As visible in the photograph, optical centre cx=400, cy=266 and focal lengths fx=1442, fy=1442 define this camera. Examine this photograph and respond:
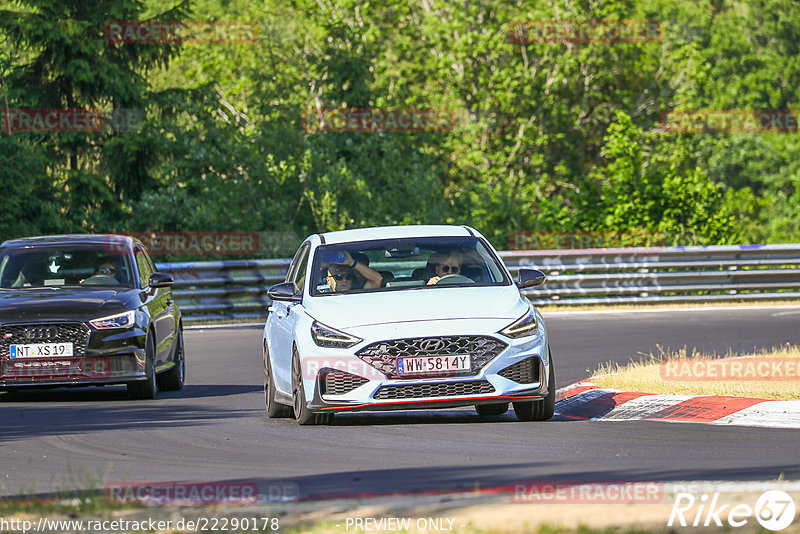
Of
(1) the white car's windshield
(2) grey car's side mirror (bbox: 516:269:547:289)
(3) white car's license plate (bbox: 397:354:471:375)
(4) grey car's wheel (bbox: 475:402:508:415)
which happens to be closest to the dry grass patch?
(4) grey car's wheel (bbox: 475:402:508:415)

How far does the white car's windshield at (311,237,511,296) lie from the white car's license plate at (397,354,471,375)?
3.75ft

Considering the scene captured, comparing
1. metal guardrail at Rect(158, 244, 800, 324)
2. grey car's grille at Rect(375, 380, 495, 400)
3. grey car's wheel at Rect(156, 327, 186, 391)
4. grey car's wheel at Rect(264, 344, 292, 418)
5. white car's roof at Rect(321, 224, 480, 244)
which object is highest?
white car's roof at Rect(321, 224, 480, 244)

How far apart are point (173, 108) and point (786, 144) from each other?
39.5 metres

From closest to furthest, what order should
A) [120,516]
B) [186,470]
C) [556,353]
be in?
[120,516], [186,470], [556,353]

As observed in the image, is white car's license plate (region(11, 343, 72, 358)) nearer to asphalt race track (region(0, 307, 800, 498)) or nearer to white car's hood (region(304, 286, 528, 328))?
asphalt race track (region(0, 307, 800, 498))

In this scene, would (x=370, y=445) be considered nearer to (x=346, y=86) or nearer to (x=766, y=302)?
(x=766, y=302)

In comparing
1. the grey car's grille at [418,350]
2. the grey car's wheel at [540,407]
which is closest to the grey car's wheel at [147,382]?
the grey car's grille at [418,350]

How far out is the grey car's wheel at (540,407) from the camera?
10781mm

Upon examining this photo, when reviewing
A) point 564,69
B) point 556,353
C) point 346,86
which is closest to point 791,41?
point 564,69

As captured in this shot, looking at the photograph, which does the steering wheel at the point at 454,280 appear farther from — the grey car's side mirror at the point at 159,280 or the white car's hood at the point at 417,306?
the grey car's side mirror at the point at 159,280

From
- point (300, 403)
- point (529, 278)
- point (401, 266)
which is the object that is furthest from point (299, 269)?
point (529, 278)

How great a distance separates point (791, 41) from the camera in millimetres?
74750

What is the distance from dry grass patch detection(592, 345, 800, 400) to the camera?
1205 cm

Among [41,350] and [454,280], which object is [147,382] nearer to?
[41,350]
